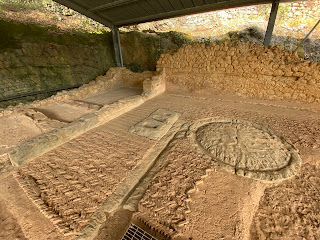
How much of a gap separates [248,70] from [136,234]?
4.85 metres

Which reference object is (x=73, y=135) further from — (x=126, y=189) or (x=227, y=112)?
(x=227, y=112)

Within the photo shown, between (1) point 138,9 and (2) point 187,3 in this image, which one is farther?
(1) point 138,9

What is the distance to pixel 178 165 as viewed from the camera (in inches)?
82.0

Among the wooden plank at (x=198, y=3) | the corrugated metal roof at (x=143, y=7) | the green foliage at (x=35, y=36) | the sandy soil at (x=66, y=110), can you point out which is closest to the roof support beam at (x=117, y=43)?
the corrugated metal roof at (x=143, y=7)

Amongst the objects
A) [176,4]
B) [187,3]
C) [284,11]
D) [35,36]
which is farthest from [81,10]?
[284,11]

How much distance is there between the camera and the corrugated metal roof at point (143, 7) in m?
5.06

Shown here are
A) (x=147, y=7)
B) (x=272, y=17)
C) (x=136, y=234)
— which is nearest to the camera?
(x=136, y=234)

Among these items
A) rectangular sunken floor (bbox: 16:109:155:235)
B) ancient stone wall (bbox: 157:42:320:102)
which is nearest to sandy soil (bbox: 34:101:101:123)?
rectangular sunken floor (bbox: 16:109:155:235)

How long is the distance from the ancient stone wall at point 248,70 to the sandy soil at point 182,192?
73.2 inches

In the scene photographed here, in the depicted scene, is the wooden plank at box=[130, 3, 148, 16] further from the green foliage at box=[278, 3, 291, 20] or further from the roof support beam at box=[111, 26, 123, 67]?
the green foliage at box=[278, 3, 291, 20]

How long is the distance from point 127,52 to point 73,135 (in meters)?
9.51

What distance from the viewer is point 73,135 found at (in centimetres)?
279

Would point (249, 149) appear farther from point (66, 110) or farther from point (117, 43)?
point (117, 43)

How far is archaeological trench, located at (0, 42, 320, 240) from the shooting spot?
1.45 m
